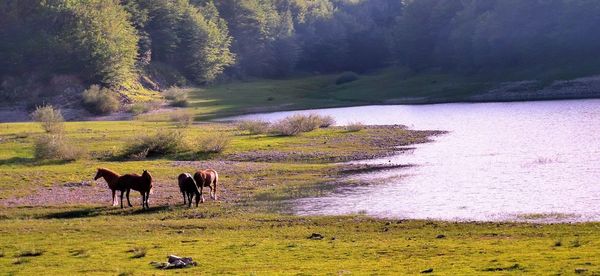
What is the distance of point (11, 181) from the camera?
4247 centimetres

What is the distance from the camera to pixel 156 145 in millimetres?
55281

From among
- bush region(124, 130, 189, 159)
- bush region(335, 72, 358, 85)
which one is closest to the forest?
bush region(335, 72, 358, 85)

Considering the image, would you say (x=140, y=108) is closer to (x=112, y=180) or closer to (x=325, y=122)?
(x=325, y=122)

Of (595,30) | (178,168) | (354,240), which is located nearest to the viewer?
(354,240)

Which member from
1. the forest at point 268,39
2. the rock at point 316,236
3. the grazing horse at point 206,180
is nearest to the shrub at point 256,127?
the grazing horse at point 206,180

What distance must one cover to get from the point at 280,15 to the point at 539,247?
16049 cm

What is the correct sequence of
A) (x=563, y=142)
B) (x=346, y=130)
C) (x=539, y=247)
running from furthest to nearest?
(x=346, y=130)
(x=563, y=142)
(x=539, y=247)

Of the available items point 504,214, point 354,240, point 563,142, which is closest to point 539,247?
point 354,240

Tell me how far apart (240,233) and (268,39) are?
5420 inches

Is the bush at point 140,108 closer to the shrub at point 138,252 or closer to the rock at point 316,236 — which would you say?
the rock at point 316,236

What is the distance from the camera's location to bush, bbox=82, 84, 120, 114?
305 feet

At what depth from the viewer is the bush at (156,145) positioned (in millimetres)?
54625

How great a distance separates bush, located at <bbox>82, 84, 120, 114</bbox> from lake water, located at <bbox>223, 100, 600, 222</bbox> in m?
35.5

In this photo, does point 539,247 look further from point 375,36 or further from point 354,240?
point 375,36
